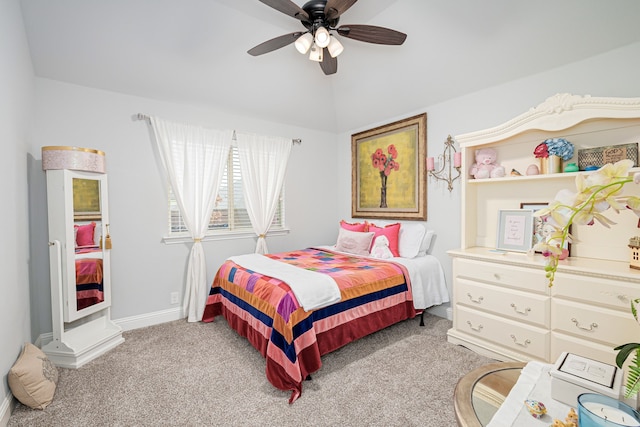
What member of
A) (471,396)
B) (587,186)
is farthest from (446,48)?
(471,396)

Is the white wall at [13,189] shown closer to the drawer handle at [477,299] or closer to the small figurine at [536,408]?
the small figurine at [536,408]

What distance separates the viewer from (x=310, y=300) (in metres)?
2.17

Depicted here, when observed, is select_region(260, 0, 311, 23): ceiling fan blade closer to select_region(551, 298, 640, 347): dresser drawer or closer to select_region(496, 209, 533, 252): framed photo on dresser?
select_region(496, 209, 533, 252): framed photo on dresser

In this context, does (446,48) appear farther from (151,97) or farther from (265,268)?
(151,97)

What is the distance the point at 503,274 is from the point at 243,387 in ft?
7.20

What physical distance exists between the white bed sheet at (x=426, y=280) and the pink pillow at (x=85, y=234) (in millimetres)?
2946

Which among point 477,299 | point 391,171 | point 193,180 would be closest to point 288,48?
point 193,180

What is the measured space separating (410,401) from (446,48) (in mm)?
3018

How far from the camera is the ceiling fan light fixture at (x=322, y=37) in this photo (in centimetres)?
203

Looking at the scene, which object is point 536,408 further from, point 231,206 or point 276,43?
point 231,206

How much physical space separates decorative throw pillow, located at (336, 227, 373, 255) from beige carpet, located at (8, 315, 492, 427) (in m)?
1.06

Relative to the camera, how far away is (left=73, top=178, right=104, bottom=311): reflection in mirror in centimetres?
254

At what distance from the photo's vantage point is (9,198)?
1.96 meters

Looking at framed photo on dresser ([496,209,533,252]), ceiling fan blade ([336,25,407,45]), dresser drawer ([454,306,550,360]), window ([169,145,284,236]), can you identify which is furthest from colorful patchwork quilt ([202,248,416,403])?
ceiling fan blade ([336,25,407,45])
